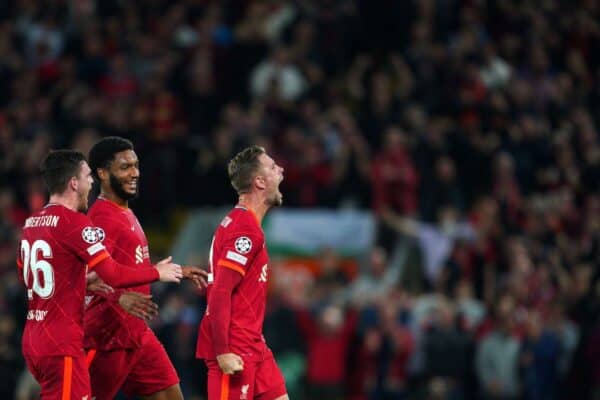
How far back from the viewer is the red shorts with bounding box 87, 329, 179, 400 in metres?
9.58

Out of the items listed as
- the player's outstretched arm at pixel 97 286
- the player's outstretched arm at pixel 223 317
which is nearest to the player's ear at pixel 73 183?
the player's outstretched arm at pixel 97 286

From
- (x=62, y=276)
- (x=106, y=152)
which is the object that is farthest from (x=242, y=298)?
(x=106, y=152)

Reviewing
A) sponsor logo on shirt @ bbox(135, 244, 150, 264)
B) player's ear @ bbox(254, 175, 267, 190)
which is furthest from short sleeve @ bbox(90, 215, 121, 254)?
player's ear @ bbox(254, 175, 267, 190)

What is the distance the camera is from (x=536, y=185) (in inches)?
754

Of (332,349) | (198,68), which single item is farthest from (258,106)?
(332,349)

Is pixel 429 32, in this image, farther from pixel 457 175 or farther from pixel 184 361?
pixel 184 361

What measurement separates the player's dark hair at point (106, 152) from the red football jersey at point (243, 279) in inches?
38.7

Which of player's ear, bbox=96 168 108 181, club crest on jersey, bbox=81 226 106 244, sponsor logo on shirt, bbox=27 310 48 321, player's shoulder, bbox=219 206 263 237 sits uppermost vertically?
player's ear, bbox=96 168 108 181

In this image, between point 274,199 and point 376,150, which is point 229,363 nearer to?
point 274,199

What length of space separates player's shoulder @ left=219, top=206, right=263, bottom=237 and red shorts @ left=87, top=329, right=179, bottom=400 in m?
1.14

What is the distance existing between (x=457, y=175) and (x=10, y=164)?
21.9 feet

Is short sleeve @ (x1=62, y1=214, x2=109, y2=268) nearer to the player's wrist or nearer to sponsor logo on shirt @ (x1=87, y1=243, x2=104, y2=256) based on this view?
sponsor logo on shirt @ (x1=87, y1=243, x2=104, y2=256)

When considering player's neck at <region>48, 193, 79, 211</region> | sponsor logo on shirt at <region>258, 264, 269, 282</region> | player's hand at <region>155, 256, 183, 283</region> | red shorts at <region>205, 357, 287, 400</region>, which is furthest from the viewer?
sponsor logo on shirt at <region>258, 264, 269, 282</region>

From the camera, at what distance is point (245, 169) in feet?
31.4
